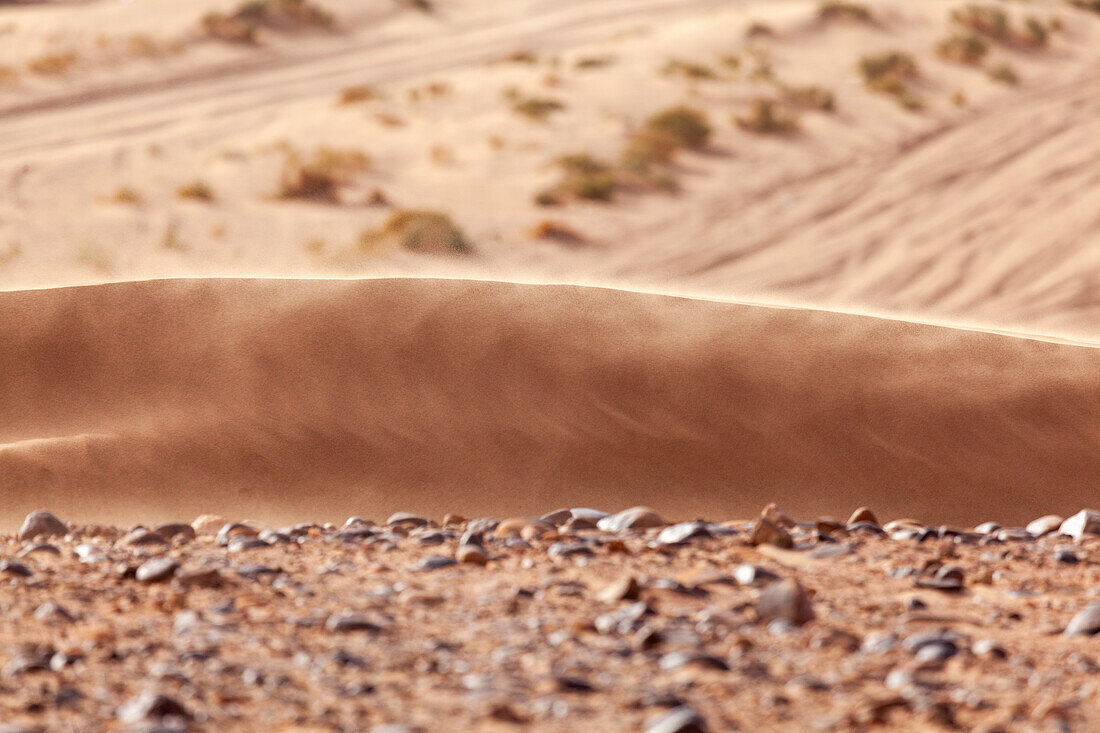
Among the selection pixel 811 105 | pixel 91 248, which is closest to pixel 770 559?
pixel 91 248

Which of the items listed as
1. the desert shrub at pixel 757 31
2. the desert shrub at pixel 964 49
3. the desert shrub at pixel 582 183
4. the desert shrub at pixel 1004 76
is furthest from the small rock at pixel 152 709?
the desert shrub at pixel 757 31

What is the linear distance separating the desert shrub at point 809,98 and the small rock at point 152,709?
11.6 meters

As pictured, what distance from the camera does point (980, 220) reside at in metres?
9.66

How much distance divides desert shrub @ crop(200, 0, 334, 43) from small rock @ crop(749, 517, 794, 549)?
52.8ft

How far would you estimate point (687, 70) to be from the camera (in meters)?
13.3

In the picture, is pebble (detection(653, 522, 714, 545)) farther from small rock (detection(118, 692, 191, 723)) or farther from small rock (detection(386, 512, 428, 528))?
small rock (detection(118, 692, 191, 723))

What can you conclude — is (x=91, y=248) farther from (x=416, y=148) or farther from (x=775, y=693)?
(x=775, y=693)

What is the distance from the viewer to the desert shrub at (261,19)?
17375 mm

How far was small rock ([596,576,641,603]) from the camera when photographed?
2.29 meters

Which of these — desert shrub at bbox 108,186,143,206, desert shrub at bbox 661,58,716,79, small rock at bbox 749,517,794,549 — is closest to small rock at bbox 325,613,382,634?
small rock at bbox 749,517,794,549

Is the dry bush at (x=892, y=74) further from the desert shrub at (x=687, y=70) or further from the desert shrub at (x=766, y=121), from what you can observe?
the desert shrub at (x=687, y=70)

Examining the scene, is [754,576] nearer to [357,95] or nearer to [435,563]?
[435,563]

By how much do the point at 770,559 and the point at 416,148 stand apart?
29.8 ft

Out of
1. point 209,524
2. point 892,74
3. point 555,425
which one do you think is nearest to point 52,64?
point 892,74
